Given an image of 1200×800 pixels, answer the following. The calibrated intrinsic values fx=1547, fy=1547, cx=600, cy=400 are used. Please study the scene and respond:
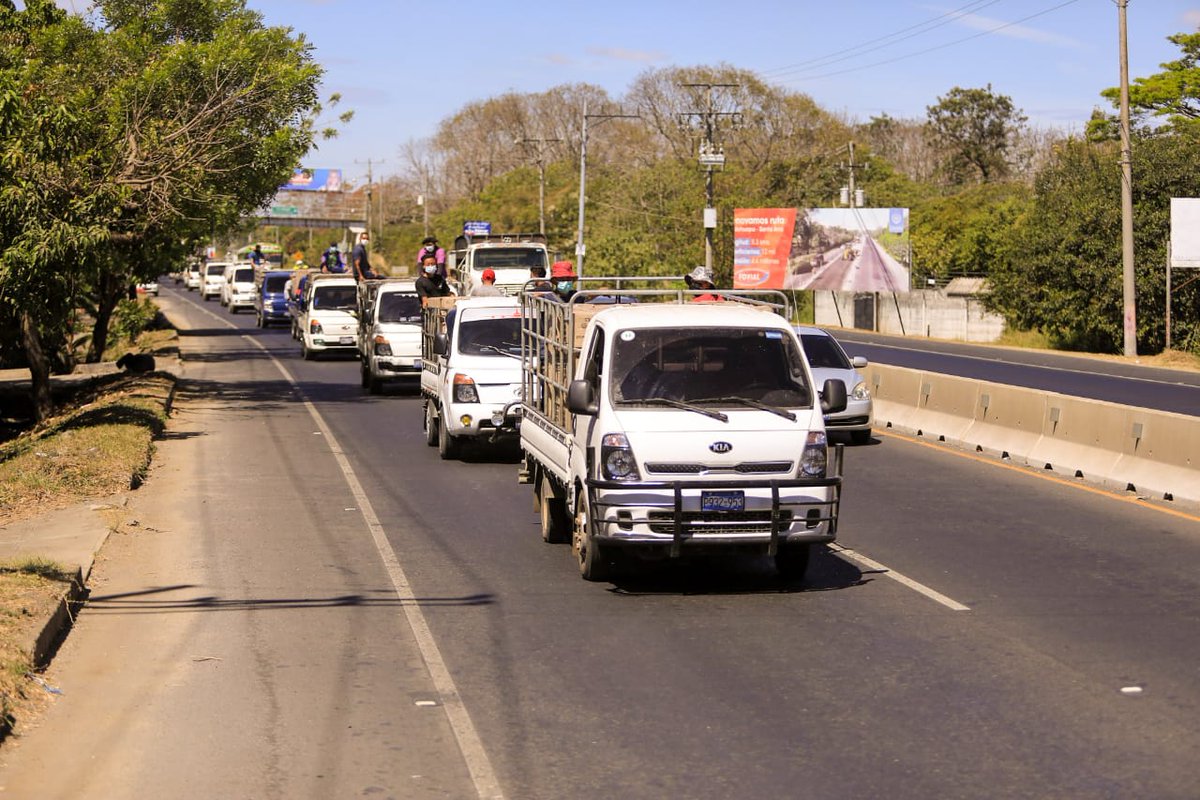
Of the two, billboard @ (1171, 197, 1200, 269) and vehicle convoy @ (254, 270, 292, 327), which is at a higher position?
billboard @ (1171, 197, 1200, 269)

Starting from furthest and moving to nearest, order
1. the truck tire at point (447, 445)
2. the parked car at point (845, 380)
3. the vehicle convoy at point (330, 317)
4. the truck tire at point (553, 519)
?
the vehicle convoy at point (330, 317), the parked car at point (845, 380), the truck tire at point (447, 445), the truck tire at point (553, 519)

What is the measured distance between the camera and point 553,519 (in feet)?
42.3

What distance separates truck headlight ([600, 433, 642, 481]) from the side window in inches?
27.7

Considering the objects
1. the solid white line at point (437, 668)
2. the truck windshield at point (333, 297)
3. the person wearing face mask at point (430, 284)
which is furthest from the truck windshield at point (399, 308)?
the solid white line at point (437, 668)

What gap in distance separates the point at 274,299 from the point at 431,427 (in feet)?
127

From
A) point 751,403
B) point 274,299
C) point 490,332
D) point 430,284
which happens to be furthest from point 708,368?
point 274,299

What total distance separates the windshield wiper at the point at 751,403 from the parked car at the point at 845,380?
9.13 m

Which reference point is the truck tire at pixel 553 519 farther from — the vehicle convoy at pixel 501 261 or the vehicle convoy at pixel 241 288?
the vehicle convoy at pixel 241 288

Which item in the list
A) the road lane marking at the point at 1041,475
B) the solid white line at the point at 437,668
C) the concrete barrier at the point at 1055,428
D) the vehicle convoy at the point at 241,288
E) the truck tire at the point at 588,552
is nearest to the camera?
the solid white line at the point at 437,668

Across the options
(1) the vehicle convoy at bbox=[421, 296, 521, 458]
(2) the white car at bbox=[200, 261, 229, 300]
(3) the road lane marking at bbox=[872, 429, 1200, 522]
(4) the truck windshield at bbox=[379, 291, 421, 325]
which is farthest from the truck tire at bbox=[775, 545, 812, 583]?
(2) the white car at bbox=[200, 261, 229, 300]

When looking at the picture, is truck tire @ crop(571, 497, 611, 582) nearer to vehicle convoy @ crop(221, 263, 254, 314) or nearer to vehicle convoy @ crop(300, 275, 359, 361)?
vehicle convoy @ crop(300, 275, 359, 361)

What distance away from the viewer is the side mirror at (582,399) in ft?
35.3

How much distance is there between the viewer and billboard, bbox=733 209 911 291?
222 ft

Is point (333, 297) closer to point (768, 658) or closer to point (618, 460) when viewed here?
point (618, 460)
